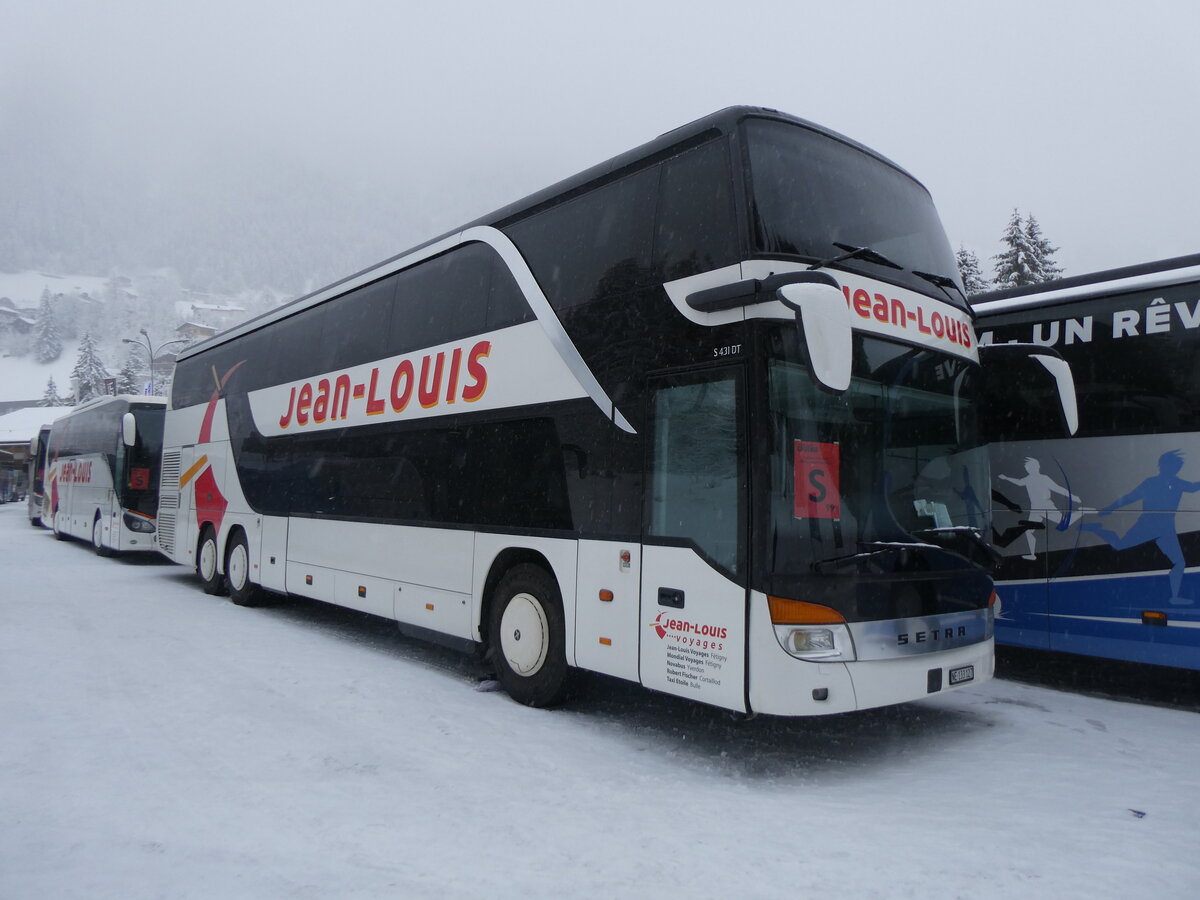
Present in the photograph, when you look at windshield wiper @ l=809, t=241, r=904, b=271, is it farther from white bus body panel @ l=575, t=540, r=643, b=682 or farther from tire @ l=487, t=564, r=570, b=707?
tire @ l=487, t=564, r=570, b=707

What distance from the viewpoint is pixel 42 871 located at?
386 cm

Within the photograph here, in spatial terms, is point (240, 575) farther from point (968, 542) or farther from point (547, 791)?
point (968, 542)

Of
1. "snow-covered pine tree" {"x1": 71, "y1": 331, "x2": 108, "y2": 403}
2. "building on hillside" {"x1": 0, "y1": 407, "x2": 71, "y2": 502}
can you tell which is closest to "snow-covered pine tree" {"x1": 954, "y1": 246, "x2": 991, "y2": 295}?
"building on hillside" {"x1": 0, "y1": 407, "x2": 71, "y2": 502}

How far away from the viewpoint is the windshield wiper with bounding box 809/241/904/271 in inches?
213

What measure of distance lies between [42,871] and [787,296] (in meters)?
4.52

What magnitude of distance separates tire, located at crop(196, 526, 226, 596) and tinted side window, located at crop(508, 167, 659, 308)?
30.1ft

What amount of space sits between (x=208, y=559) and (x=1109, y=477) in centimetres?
1300

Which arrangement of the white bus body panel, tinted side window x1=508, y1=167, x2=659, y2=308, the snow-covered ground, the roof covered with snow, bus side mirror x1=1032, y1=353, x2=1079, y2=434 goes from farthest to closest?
the roof covered with snow, bus side mirror x1=1032, y1=353, x2=1079, y2=434, tinted side window x1=508, y1=167, x2=659, y2=308, the white bus body panel, the snow-covered ground

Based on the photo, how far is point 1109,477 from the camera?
7621 millimetres

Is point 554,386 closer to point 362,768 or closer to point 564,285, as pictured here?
point 564,285

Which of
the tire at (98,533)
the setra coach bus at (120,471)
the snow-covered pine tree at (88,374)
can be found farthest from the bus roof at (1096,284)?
the snow-covered pine tree at (88,374)

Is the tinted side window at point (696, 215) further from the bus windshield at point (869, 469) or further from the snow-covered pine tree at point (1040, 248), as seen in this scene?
the snow-covered pine tree at point (1040, 248)

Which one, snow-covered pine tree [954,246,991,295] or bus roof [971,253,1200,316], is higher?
snow-covered pine tree [954,246,991,295]

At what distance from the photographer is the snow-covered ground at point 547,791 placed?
394 cm
